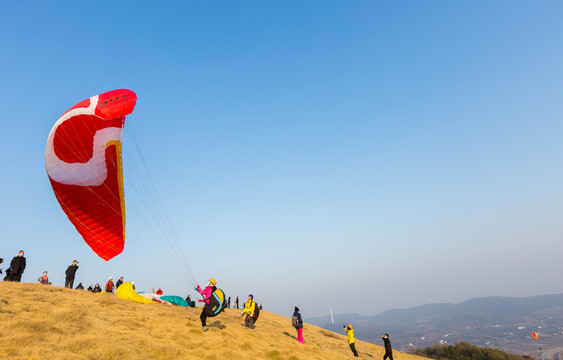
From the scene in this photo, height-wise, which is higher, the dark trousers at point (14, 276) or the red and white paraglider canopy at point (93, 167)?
the red and white paraglider canopy at point (93, 167)

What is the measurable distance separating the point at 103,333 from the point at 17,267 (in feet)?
34.3

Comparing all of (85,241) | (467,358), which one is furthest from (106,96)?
(467,358)

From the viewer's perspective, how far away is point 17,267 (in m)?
16.1

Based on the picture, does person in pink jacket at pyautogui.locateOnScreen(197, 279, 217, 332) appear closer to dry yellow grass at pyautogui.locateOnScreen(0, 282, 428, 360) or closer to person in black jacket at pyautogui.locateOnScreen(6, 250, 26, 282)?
dry yellow grass at pyautogui.locateOnScreen(0, 282, 428, 360)

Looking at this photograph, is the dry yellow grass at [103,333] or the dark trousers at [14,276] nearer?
the dry yellow grass at [103,333]

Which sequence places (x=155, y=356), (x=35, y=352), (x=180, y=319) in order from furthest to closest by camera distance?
(x=180, y=319) → (x=155, y=356) → (x=35, y=352)

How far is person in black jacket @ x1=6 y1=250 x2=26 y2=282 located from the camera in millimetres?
15938

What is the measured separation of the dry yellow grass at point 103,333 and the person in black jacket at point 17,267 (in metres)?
2.81

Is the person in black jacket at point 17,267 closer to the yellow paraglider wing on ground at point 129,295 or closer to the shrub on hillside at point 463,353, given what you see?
the yellow paraglider wing on ground at point 129,295

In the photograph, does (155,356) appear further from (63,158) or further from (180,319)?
(63,158)

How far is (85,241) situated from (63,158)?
182 inches

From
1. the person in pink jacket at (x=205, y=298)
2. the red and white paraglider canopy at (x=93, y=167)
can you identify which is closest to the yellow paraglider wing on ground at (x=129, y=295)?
the red and white paraglider canopy at (x=93, y=167)

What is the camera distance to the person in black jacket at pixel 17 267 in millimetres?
15938

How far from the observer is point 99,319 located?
11.5m
